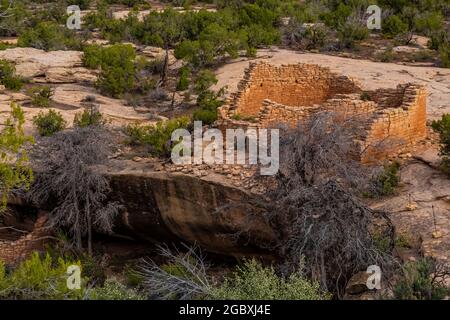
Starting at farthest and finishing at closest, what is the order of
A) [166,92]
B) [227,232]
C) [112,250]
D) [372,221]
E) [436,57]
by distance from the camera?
[436,57] → [166,92] → [112,250] → [227,232] → [372,221]

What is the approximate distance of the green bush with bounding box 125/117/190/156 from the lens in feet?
45.5

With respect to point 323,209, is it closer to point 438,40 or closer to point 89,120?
point 89,120

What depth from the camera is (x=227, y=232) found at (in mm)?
12648

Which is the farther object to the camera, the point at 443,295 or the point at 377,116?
the point at 377,116

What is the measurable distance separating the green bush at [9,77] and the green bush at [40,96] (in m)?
0.57

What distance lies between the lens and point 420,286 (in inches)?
347

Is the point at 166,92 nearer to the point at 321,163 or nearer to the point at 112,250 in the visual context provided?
the point at 112,250

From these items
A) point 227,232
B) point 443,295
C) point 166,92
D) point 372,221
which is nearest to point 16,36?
point 166,92

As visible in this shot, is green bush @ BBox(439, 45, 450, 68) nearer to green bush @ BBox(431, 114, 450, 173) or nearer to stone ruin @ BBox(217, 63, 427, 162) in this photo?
stone ruin @ BBox(217, 63, 427, 162)

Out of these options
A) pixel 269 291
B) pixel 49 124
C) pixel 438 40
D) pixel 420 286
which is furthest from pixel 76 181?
pixel 438 40

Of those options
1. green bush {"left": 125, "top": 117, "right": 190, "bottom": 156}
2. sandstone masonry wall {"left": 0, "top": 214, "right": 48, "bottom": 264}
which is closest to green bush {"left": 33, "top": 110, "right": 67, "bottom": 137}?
green bush {"left": 125, "top": 117, "right": 190, "bottom": 156}

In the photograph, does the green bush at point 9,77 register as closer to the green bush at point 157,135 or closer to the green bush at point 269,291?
the green bush at point 157,135

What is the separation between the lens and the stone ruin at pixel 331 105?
13254 mm

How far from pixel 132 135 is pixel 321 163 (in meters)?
5.51
